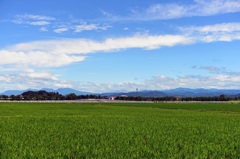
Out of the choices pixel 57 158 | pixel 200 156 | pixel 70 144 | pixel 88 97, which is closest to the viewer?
pixel 57 158

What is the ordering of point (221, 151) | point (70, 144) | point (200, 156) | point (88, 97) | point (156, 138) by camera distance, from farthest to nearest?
point (88, 97) < point (156, 138) < point (70, 144) < point (221, 151) < point (200, 156)

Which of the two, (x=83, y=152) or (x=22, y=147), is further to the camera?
(x=22, y=147)

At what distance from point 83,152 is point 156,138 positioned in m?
5.32

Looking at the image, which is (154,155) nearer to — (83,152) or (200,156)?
(200,156)

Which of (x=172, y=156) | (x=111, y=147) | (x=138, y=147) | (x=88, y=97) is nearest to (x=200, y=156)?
(x=172, y=156)

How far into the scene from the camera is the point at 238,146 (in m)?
15.0

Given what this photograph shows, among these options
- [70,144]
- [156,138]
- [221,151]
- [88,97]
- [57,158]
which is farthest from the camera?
[88,97]

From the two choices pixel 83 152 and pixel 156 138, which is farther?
pixel 156 138

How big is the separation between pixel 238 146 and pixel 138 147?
4542 mm

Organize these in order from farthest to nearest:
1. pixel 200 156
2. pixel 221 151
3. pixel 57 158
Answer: pixel 221 151, pixel 200 156, pixel 57 158

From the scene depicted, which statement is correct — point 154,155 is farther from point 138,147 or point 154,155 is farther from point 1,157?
point 1,157

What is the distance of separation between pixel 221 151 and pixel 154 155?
9.86 ft

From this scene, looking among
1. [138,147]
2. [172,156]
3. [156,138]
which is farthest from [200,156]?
[156,138]

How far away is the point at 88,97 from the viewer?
169m
